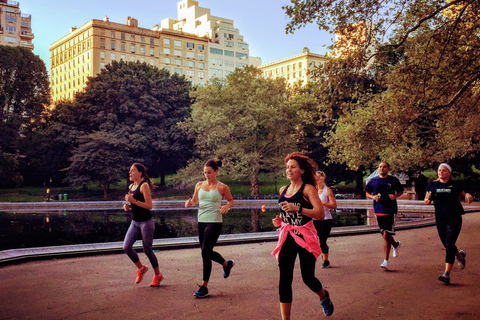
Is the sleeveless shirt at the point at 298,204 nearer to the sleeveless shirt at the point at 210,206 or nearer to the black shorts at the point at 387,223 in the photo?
the sleeveless shirt at the point at 210,206

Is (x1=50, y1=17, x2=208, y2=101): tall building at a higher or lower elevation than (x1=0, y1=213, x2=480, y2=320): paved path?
higher

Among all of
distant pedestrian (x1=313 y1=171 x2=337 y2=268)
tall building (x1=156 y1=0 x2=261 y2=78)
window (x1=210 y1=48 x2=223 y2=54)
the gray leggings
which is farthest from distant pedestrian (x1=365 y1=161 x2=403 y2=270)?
window (x1=210 y1=48 x2=223 y2=54)

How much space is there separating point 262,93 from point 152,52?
7575 centimetres

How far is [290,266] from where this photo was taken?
5.21 metres

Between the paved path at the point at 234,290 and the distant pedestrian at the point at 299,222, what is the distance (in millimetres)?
870

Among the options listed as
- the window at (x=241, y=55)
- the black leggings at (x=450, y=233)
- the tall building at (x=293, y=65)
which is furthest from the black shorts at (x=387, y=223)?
the window at (x=241, y=55)

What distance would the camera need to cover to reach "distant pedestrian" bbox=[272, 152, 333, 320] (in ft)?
17.0

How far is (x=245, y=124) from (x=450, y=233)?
3158cm

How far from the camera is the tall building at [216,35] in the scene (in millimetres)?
119562

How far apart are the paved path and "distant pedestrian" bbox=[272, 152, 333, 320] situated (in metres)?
0.87

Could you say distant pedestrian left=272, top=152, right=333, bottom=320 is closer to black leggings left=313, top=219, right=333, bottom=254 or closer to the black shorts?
black leggings left=313, top=219, right=333, bottom=254

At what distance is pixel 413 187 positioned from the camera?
3628 cm

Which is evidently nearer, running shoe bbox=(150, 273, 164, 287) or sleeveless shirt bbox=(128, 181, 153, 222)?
running shoe bbox=(150, 273, 164, 287)

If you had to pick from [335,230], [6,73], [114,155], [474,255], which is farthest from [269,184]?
[474,255]
